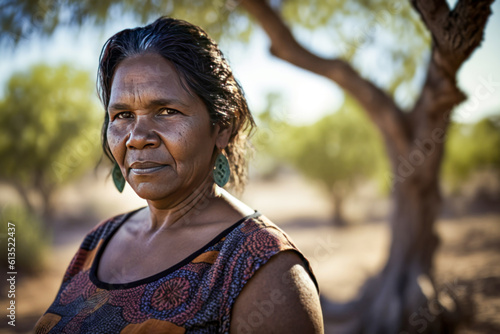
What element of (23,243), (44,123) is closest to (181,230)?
(23,243)

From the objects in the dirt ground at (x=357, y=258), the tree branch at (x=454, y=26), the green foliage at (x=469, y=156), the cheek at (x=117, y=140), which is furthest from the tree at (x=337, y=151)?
the cheek at (x=117, y=140)

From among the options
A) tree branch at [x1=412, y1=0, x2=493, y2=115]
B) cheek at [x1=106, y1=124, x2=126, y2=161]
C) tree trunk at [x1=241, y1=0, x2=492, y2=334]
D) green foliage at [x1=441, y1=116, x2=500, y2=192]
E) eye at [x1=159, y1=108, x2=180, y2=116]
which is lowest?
green foliage at [x1=441, y1=116, x2=500, y2=192]

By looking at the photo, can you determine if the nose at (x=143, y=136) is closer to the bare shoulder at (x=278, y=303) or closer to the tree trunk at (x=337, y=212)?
the bare shoulder at (x=278, y=303)

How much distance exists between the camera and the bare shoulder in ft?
4.15

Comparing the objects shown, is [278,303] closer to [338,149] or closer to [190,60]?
[190,60]

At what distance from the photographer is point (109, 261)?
6.05ft

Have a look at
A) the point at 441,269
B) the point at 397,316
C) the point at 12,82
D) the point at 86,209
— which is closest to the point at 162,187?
the point at 397,316

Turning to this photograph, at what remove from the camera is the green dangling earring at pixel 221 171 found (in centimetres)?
179

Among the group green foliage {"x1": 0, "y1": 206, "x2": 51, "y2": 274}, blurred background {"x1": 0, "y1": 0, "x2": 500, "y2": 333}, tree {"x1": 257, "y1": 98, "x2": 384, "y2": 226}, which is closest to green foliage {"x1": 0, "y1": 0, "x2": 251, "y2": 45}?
blurred background {"x1": 0, "y1": 0, "x2": 500, "y2": 333}

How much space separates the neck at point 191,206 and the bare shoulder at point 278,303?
502 mm

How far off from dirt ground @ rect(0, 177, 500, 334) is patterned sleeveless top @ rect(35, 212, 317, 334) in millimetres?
4302

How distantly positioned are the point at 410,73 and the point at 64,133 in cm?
1026

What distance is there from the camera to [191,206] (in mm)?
1751

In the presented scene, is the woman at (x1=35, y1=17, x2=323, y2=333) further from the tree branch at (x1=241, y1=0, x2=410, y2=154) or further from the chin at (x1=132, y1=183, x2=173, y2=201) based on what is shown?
the tree branch at (x1=241, y1=0, x2=410, y2=154)
